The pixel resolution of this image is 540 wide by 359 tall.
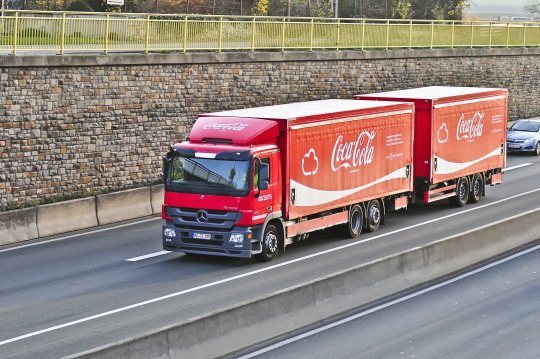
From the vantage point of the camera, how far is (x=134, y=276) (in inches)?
855

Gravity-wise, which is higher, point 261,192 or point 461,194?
point 261,192

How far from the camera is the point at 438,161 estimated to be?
96.5ft

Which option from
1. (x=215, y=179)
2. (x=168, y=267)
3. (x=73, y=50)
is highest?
(x=73, y=50)

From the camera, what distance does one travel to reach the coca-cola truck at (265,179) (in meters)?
22.1

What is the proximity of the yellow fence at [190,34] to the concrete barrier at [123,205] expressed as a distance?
405 centimetres

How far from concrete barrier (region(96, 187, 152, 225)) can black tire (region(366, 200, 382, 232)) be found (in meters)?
6.48

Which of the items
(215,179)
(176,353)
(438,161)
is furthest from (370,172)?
(176,353)

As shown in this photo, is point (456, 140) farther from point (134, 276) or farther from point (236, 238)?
point (134, 276)

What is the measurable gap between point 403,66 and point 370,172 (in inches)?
756

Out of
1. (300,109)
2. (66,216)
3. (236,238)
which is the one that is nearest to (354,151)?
(300,109)

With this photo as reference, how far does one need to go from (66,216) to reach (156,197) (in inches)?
137

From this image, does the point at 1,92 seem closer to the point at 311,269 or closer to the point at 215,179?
the point at 215,179

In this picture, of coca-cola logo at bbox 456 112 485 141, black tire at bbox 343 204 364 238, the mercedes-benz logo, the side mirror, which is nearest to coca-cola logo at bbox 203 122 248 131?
the side mirror

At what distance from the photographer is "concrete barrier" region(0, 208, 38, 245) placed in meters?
25.8
